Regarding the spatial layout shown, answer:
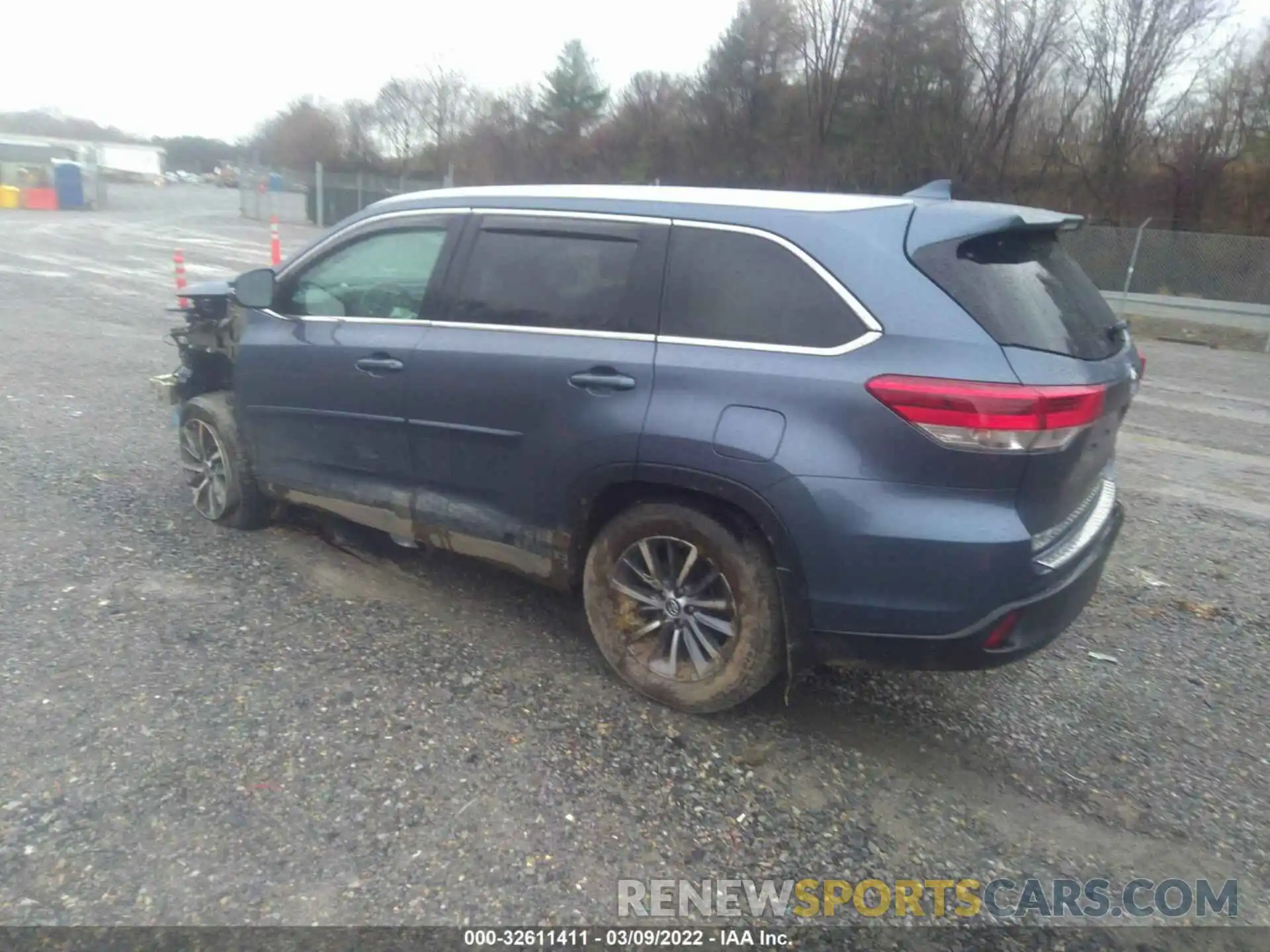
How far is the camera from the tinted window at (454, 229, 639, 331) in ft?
11.8

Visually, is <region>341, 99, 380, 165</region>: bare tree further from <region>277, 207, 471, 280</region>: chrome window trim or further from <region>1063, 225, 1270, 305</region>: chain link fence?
<region>277, 207, 471, 280</region>: chrome window trim

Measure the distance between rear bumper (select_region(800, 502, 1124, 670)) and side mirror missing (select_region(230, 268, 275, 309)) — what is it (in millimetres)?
3068

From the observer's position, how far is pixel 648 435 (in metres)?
3.34

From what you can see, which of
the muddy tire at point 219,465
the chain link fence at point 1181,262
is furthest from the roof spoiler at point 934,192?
the chain link fence at point 1181,262

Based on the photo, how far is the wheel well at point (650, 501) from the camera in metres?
3.30

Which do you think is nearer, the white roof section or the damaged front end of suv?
the white roof section

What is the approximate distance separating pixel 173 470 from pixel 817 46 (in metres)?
33.5

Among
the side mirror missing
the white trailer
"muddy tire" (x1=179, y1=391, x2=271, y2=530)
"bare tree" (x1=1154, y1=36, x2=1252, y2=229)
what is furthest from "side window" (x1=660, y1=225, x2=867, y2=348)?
the white trailer

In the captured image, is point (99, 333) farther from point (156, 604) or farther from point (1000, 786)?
point (1000, 786)

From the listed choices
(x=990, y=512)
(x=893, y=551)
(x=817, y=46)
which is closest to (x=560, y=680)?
(x=893, y=551)

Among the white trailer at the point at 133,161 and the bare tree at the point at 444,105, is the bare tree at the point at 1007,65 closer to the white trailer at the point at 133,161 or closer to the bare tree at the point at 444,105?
the bare tree at the point at 444,105

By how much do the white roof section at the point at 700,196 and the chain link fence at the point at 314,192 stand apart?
3151 centimetres

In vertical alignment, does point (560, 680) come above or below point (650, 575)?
below

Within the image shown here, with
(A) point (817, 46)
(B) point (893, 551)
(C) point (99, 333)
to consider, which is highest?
(A) point (817, 46)
